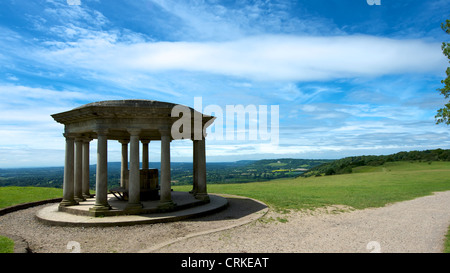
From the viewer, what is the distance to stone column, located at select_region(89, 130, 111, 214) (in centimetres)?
1378

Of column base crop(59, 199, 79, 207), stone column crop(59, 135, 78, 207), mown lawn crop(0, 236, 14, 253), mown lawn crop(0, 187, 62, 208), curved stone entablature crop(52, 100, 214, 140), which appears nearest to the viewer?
mown lawn crop(0, 236, 14, 253)

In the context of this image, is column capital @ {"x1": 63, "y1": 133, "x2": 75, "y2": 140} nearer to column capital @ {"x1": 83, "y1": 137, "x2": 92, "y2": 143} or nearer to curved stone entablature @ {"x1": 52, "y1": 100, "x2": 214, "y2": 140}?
curved stone entablature @ {"x1": 52, "y1": 100, "x2": 214, "y2": 140}

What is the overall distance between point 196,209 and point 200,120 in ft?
17.7

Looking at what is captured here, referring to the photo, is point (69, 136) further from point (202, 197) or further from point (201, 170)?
point (202, 197)

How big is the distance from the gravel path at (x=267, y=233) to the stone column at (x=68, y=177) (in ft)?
6.51

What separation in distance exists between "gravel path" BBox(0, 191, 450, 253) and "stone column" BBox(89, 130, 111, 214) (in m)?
1.82

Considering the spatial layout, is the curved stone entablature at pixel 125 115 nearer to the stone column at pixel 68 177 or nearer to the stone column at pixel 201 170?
the stone column at pixel 68 177

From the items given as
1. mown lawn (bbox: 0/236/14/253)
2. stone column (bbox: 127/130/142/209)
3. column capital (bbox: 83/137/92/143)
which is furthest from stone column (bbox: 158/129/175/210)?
column capital (bbox: 83/137/92/143)

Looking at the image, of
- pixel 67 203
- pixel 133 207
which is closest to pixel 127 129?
pixel 133 207

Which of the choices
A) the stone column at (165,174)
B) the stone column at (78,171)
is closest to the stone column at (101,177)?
the stone column at (165,174)

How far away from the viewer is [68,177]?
15961 millimetres

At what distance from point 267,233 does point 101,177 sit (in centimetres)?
899
